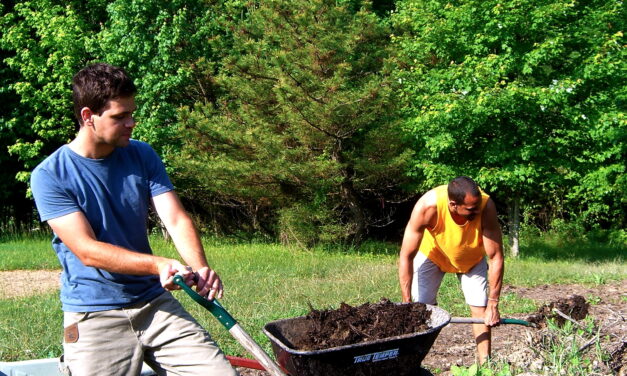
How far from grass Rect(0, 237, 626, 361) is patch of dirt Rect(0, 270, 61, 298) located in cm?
46

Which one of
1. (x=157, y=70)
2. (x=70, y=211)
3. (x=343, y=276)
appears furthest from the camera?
(x=157, y=70)

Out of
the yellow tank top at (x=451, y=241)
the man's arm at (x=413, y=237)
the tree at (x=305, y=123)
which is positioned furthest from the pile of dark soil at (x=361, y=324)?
the tree at (x=305, y=123)

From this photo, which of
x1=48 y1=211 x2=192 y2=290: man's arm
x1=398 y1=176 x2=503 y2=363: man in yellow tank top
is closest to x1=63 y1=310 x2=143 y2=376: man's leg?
x1=48 y1=211 x2=192 y2=290: man's arm

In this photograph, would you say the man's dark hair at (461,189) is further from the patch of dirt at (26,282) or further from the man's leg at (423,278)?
the patch of dirt at (26,282)

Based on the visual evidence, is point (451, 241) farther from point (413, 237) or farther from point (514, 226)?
point (514, 226)

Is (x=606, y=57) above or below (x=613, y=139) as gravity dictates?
above

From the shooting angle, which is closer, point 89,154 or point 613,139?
point 89,154

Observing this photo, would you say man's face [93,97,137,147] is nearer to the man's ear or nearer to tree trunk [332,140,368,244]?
the man's ear

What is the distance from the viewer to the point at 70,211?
3.03 m

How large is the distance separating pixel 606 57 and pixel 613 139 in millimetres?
1551

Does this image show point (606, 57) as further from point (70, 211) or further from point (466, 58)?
point (70, 211)

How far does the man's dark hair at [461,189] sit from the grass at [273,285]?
1.44 m

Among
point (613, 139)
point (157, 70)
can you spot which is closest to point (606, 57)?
point (613, 139)

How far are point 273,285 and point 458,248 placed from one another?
13.7 feet
